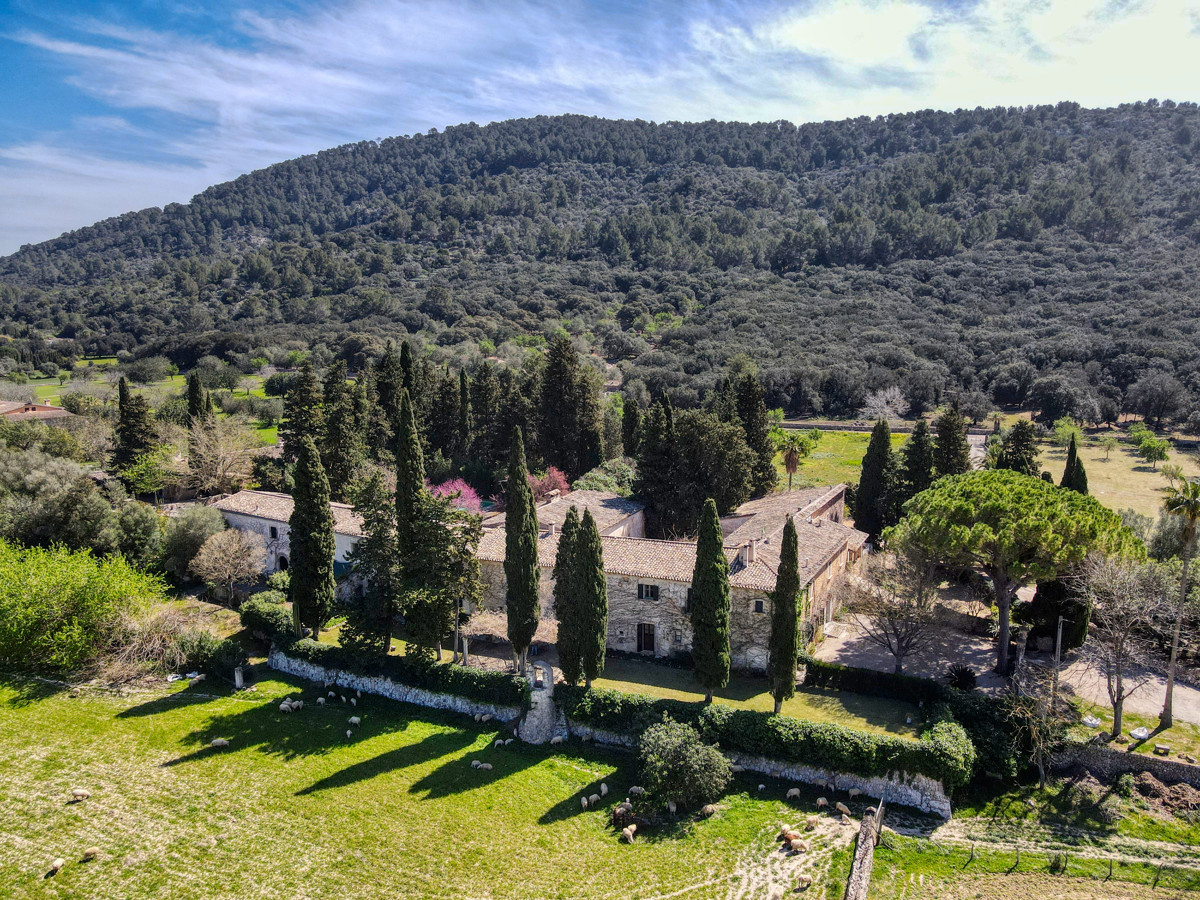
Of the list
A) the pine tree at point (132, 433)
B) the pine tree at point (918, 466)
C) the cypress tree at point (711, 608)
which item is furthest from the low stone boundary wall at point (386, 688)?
the pine tree at point (918, 466)

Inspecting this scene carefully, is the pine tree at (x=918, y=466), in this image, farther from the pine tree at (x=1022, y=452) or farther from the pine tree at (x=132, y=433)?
the pine tree at (x=132, y=433)

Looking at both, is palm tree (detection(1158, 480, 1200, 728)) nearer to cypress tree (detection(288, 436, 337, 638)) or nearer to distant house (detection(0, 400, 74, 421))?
cypress tree (detection(288, 436, 337, 638))

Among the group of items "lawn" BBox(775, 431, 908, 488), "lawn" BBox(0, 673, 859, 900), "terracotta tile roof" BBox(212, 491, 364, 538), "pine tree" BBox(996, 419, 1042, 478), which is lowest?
"lawn" BBox(0, 673, 859, 900)

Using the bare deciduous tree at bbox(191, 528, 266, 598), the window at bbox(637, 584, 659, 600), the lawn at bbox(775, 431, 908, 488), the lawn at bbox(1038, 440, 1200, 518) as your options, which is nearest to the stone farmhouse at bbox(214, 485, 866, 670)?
the window at bbox(637, 584, 659, 600)

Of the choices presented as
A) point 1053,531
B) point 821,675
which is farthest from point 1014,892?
point 1053,531

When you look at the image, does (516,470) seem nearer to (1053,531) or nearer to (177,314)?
(1053,531)

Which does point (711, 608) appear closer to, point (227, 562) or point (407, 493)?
point (407, 493)

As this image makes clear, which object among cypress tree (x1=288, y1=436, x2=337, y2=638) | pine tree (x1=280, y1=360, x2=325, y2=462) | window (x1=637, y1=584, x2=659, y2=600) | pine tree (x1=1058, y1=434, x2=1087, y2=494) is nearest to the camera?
cypress tree (x1=288, y1=436, x2=337, y2=638)
